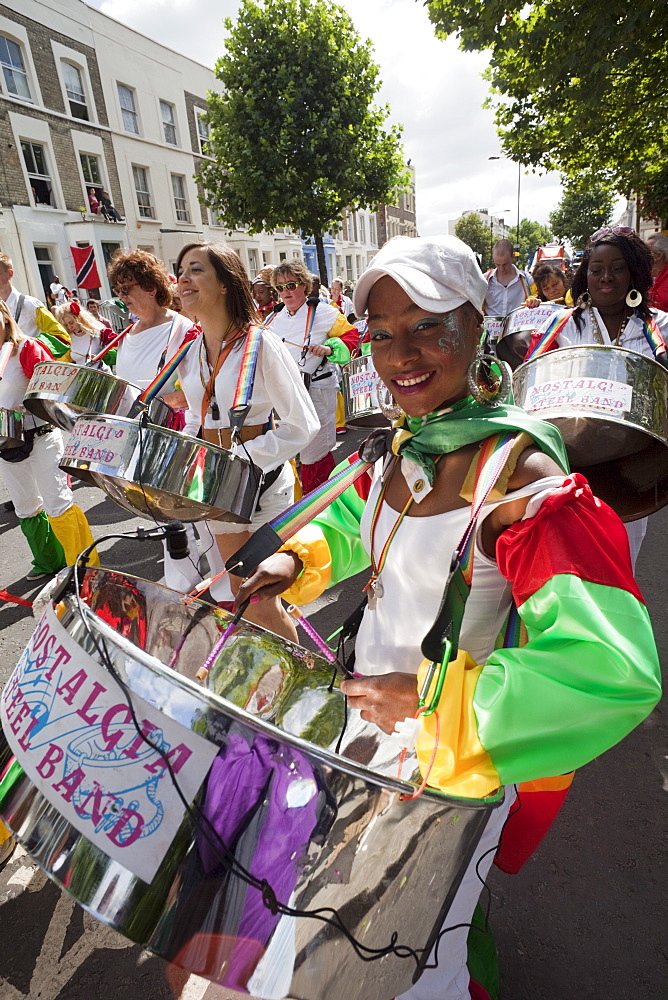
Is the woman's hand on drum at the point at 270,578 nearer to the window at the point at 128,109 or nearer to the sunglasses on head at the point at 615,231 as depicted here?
the sunglasses on head at the point at 615,231

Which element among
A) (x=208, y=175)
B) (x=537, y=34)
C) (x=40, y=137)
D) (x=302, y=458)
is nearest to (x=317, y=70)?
(x=208, y=175)

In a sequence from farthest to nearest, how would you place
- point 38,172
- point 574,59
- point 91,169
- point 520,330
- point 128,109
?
point 128,109
point 91,169
point 38,172
point 574,59
point 520,330

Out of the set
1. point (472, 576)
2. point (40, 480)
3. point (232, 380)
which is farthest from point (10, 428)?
point (472, 576)

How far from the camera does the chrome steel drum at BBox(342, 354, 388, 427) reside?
3.19 meters

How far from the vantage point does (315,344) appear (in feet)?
15.5

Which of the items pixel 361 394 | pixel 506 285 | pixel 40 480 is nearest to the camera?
pixel 361 394

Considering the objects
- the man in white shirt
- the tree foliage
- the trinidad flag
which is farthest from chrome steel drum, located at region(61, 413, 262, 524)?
the trinidad flag

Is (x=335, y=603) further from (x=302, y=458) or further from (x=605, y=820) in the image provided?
(x=605, y=820)

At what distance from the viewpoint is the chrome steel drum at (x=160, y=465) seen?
6.03ft

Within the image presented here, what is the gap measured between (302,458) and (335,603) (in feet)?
4.59

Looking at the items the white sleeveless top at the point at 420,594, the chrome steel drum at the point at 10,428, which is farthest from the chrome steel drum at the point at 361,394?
the white sleeveless top at the point at 420,594

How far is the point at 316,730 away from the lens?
1210mm

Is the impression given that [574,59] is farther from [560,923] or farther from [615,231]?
[560,923]

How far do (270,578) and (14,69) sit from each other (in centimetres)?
A: 1912
